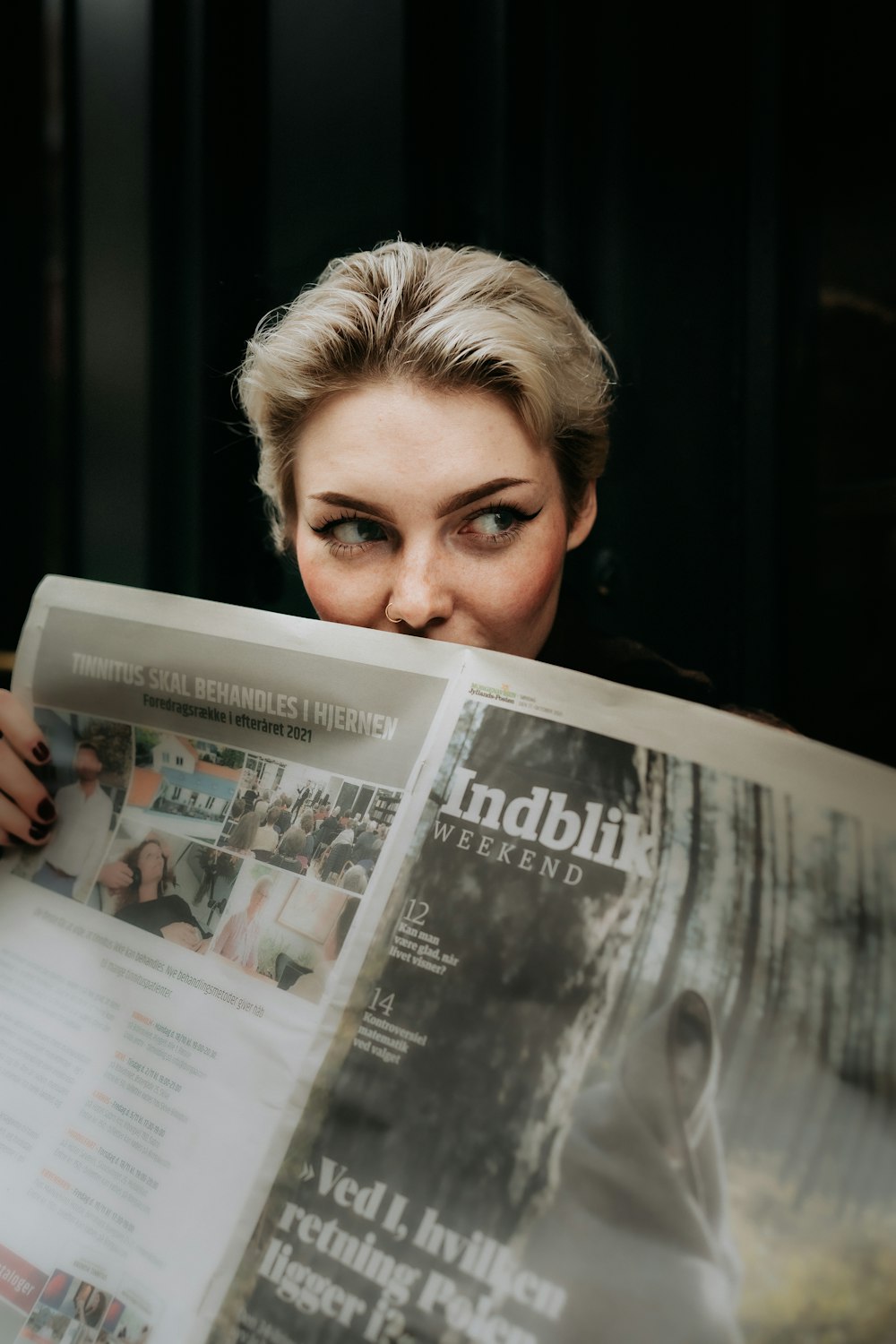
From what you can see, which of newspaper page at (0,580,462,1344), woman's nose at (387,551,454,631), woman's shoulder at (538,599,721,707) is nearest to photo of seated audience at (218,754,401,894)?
newspaper page at (0,580,462,1344)

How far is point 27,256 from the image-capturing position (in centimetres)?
80

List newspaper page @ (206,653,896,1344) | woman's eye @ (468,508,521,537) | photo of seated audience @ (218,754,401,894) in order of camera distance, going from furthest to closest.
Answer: woman's eye @ (468,508,521,537)
photo of seated audience @ (218,754,401,894)
newspaper page @ (206,653,896,1344)

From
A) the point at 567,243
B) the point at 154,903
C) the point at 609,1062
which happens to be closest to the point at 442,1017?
the point at 609,1062

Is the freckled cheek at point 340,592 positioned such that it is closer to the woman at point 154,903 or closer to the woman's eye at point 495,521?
the woman's eye at point 495,521

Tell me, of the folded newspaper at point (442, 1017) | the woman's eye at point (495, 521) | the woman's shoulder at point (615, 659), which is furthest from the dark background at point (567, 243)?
the folded newspaper at point (442, 1017)

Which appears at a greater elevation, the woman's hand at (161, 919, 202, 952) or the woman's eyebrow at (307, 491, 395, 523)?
the woman's eyebrow at (307, 491, 395, 523)

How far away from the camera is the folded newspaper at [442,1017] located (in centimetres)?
37

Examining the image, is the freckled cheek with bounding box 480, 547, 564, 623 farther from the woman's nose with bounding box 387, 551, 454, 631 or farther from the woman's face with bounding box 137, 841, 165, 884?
the woman's face with bounding box 137, 841, 165, 884

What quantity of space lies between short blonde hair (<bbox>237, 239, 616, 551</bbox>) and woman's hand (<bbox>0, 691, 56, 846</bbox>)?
0.85 ft

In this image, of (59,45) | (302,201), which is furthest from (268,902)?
(59,45)

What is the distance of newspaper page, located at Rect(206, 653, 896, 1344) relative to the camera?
37 cm

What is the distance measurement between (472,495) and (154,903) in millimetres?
337

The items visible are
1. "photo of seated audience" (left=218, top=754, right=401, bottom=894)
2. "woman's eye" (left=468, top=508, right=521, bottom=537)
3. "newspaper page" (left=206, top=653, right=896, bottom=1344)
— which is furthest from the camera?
"woman's eye" (left=468, top=508, right=521, bottom=537)

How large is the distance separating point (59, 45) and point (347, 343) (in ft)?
1.57
